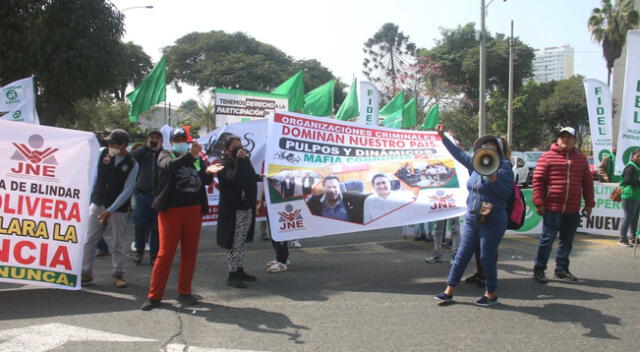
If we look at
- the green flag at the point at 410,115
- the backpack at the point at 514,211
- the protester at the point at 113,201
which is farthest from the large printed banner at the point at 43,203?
the green flag at the point at 410,115

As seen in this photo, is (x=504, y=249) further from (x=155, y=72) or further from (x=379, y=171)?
(x=155, y=72)

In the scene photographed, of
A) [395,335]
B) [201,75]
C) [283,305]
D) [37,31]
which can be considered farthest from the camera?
[201,75]

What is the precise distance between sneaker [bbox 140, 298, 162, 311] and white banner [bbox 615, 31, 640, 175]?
24.2 feet

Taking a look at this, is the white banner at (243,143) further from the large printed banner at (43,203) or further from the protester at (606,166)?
the protester at (606,166)

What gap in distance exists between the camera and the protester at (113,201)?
6.05 meters

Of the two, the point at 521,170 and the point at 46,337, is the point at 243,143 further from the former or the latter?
the point at 521,170

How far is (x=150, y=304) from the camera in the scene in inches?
201

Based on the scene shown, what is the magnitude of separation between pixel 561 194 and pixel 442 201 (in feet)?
4.60

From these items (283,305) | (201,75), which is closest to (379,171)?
(283,305)

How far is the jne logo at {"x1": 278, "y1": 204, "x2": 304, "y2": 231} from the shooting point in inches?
259

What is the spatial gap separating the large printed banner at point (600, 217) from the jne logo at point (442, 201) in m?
3.85

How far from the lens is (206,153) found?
28.8 feet

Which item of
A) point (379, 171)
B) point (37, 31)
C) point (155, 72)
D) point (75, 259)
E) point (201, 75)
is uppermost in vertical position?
point (201, 75)

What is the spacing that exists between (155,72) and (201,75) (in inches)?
2195
